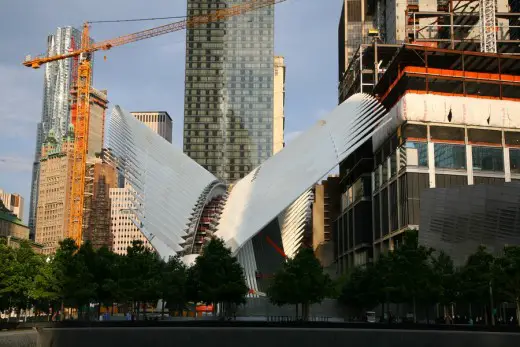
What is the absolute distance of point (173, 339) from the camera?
1203 inches

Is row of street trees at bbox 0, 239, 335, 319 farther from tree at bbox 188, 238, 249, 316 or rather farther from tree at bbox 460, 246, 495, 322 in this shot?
tree at bbox 460, 246, 495, 322

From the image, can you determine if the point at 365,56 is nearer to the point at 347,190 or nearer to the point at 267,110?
the point at 347,190

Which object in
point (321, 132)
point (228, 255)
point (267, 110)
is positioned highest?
point (267, 110)

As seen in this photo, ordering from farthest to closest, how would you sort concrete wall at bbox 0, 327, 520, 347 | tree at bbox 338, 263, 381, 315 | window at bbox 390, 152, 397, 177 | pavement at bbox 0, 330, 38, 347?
Result: window at bbox 390, 152, 397, 177
tree at bbox 338, 263, 381, 315
pavement at bbox 0, 330, 38, 347
concrete wall at bbox 0, 327, 520, 347

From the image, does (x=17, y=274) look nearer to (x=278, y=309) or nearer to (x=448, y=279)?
(x=278, y=309)

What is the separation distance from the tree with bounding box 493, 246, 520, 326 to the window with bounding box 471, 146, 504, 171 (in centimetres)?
3831

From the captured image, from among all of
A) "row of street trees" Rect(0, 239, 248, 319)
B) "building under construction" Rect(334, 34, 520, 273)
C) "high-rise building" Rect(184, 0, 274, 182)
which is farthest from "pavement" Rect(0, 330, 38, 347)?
"high-rise building" Rect(184, 0, 274, 182)

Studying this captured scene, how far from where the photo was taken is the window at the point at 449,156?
257ft

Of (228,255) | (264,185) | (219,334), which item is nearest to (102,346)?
(219,334)

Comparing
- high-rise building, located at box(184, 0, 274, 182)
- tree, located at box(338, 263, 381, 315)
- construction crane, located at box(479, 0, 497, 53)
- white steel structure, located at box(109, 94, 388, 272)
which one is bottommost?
tree, located at box(338, 263, 381, 315)

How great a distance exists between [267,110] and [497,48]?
89.0m

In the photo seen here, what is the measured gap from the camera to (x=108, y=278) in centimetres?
5278

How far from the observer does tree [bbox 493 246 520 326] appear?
4112 centimetres

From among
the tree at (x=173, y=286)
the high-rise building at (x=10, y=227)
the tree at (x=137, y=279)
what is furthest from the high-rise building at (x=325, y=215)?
the tree at (x=137, y=279)
